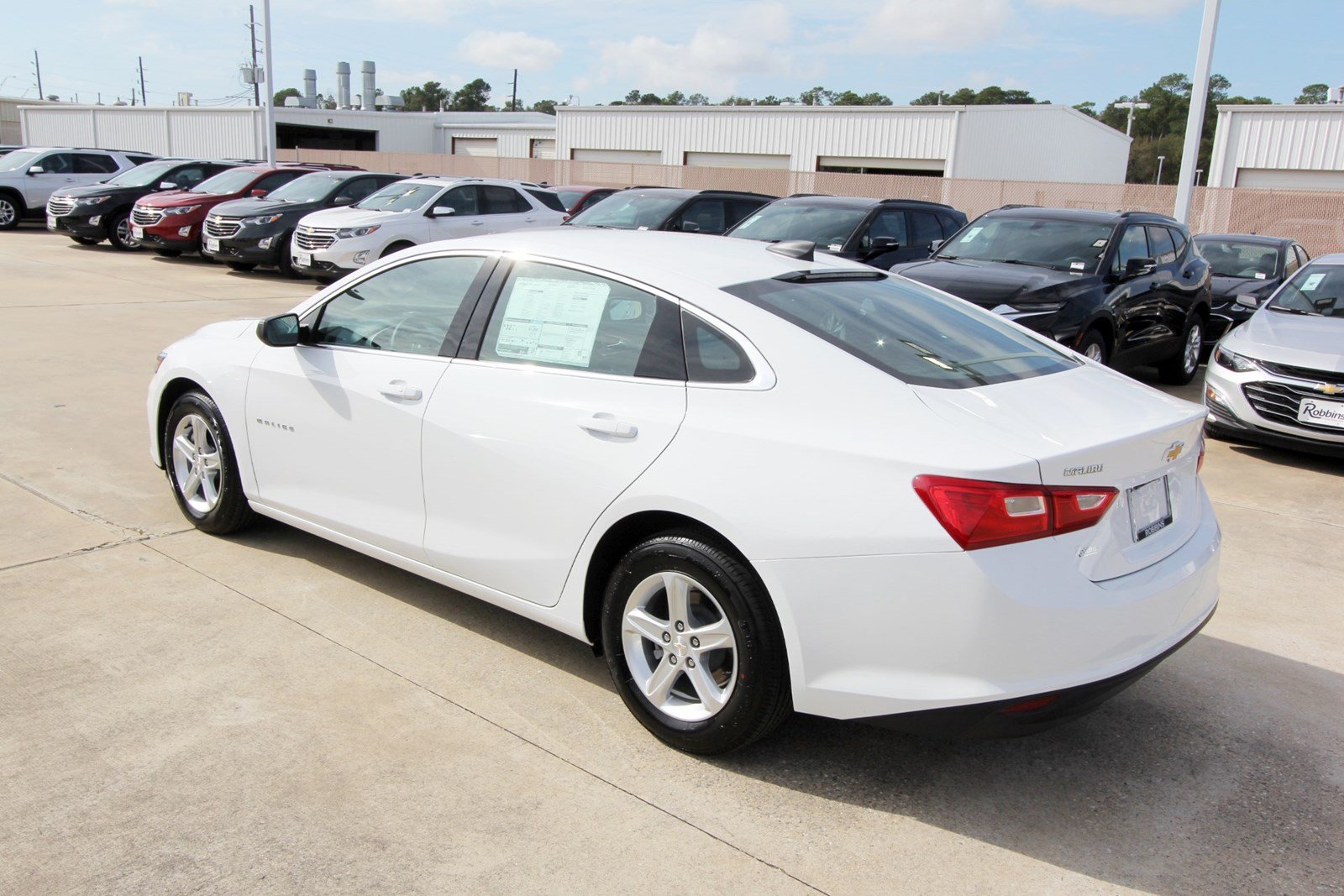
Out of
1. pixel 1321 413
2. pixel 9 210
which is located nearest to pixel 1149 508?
pixel 1321 413

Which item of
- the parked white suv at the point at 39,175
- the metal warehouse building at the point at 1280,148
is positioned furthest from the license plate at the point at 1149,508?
the metal warehouse building at the point at 1280,148

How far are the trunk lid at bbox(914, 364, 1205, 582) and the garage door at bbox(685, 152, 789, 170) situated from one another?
3526cm

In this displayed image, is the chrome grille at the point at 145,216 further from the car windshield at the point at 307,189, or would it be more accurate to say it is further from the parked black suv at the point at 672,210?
the parked black suv at the point at 672,210

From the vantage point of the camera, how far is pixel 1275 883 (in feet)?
9.66

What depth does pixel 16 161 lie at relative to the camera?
2414 centimetres

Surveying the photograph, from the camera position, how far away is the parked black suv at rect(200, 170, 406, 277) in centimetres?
1702

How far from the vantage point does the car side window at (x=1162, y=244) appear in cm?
A: 1041

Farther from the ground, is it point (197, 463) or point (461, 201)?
point (461, 201)

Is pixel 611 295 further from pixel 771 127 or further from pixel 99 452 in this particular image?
pixel 771 127

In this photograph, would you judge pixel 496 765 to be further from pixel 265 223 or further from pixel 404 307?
pixel 265 223

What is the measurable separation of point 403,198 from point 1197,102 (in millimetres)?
12251

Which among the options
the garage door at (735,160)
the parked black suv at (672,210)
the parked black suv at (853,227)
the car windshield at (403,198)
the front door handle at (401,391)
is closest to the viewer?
the front door handle at (401,391)

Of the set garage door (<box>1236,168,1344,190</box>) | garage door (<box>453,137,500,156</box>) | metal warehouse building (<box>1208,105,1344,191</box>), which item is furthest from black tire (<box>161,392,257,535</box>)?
garage door (<box>453,137,500,156</box>)

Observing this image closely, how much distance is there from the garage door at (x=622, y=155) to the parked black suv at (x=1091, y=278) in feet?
100
